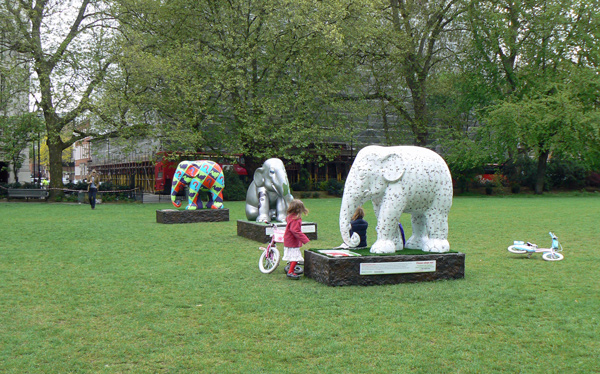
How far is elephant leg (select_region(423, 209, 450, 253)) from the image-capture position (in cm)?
807

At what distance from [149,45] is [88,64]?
3607 millimetres

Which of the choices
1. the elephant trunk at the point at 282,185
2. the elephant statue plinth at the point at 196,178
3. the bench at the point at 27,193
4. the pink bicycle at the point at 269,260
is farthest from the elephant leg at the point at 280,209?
the bench at the point at 27,193

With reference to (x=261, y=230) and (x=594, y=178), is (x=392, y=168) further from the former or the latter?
(x=594, y=178)

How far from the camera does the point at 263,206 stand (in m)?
13.8

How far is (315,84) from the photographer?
→ 94.9 feet

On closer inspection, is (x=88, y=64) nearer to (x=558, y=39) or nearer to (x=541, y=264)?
(x=541, y=264)

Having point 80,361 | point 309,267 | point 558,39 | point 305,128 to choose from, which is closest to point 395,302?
point 309,267

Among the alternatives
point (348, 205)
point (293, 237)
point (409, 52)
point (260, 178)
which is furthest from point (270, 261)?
point (409, 52)

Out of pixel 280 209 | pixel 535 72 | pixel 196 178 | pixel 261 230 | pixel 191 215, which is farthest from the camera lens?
pixel 535 72

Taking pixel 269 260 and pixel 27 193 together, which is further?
pixel 27 193

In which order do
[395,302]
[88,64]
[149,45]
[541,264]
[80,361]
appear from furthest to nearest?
1. [149,45]
2. [88,64]
3. [541,264]
4. [395,302]
5. [80,361]

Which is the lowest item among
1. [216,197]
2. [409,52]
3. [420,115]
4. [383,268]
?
[383,268]

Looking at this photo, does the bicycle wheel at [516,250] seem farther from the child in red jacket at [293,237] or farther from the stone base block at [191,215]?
the stone base block at [191,215]

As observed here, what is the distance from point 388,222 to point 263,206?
Result: 6386mm
